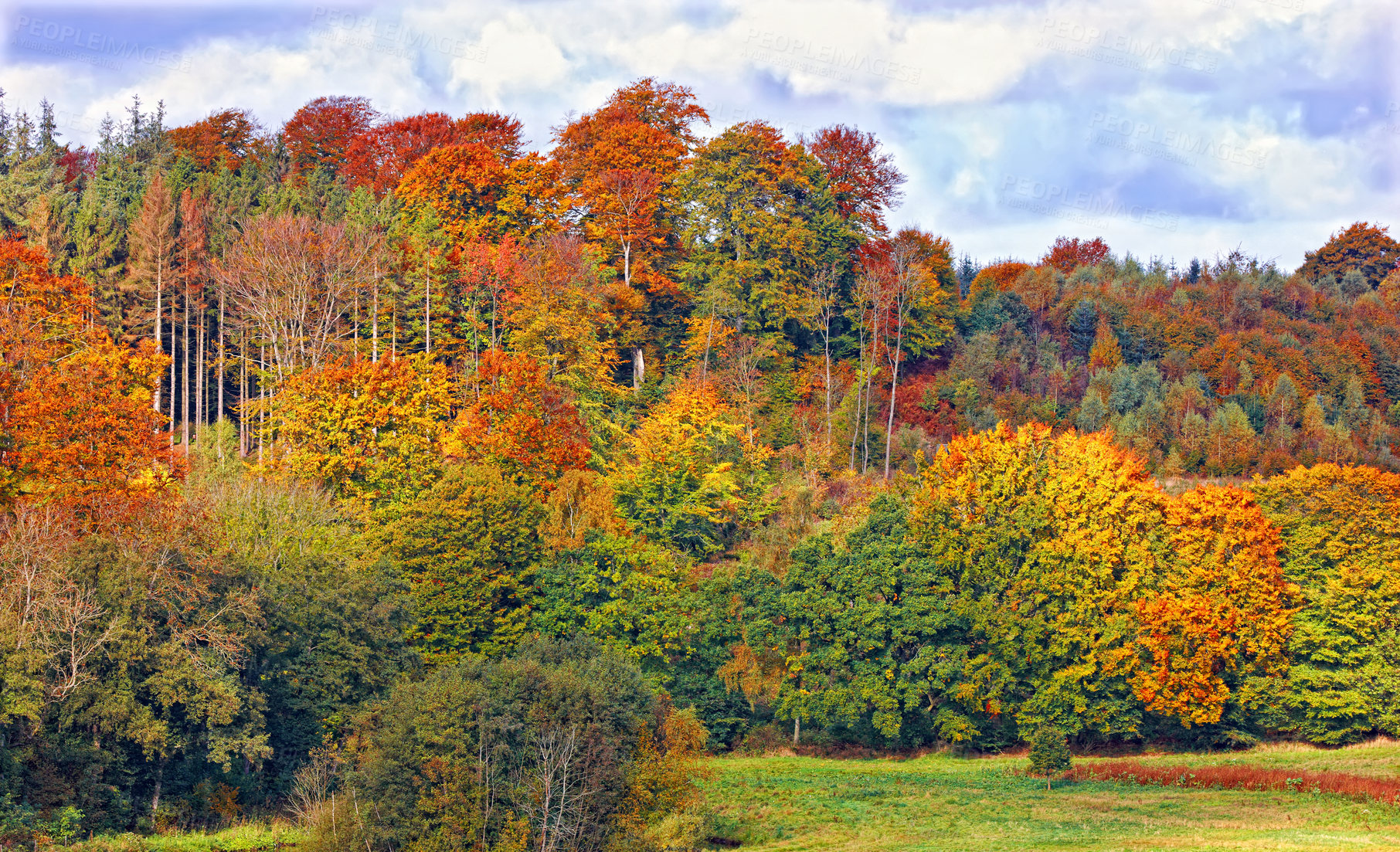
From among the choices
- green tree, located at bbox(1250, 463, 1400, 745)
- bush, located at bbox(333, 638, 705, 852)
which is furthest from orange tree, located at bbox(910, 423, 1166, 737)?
bush, located at bbox(333, 638, 705, 852)

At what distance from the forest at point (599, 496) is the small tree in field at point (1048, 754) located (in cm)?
511

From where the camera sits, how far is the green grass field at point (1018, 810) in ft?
122

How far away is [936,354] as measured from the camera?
8862cm

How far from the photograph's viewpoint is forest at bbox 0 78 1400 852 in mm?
39469

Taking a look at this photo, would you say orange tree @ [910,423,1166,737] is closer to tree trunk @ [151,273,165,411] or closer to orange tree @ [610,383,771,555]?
orange tree @ [610,383,771,555]

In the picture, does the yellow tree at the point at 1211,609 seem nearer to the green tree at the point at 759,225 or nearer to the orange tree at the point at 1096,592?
the orange tree at the point at 1096,592

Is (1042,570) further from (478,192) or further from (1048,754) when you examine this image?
(478,192)

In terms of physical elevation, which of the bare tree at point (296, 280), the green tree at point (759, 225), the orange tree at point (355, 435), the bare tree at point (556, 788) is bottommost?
the bare tree at point (556, 788)

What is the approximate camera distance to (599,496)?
5900cm

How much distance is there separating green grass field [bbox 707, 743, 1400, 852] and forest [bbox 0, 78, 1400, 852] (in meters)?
2.94

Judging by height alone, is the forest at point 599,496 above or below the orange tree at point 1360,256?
below

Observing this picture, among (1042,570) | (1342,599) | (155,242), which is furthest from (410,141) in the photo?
(1342,599)

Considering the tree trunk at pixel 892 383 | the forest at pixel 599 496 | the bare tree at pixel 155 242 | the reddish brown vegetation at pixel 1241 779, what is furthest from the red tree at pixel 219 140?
the reddish brown vegetation at pixel 1241 779

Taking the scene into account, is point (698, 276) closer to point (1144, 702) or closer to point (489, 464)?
point (489, 464)
